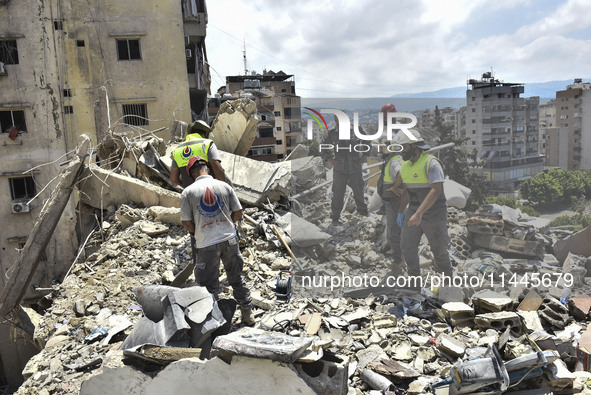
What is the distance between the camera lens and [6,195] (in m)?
16.9

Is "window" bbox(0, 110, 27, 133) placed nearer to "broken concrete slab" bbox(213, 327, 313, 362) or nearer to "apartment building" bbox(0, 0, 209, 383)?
"apartment building" bbox(0, 0, 209, 383)

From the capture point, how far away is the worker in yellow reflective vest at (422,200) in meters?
5.03

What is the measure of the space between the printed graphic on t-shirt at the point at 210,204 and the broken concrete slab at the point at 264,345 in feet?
3.77

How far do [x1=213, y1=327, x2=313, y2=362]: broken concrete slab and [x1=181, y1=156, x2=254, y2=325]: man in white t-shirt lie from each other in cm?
92

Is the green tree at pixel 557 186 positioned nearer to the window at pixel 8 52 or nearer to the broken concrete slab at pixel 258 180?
the broken concrete slab at pixel 258 180

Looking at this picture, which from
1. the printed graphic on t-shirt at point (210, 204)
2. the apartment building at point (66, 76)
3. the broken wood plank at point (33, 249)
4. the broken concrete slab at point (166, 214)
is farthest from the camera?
the apartment building at point (66, 76)

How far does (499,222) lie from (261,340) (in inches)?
121

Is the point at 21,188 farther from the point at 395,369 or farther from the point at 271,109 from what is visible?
the point at 271,109

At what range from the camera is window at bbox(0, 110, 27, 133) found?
55.4 feet

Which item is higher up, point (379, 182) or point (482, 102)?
point (482, 102)

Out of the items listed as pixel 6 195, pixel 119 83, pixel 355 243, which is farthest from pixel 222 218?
pixel 6 195

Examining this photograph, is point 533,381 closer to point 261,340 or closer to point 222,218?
point 261,340

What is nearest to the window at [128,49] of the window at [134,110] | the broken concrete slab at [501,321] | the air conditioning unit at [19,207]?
the window at [134,110]

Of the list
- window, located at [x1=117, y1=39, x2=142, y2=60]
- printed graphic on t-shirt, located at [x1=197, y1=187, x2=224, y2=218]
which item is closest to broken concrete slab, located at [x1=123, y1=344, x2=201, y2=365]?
printed graphic on t-shirt, located at [x1=197, y1=187, x2=224, y2=218]
